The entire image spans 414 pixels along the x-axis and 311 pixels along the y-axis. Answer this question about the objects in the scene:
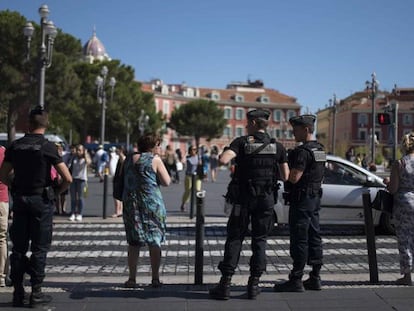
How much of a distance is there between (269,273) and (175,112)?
90.6 m

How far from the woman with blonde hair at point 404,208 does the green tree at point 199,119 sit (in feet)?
288

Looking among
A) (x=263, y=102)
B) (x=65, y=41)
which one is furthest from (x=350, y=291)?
(x=263, y=102)

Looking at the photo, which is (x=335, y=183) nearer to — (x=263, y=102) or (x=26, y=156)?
(x=26, y=156)

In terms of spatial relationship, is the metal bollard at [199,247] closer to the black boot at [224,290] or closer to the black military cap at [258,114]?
the black boot at [224,290]

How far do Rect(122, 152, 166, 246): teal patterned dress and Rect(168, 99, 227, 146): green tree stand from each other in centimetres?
8803

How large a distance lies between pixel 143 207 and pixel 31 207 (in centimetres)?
124

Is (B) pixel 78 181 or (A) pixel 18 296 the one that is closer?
(A) pixel 18 296

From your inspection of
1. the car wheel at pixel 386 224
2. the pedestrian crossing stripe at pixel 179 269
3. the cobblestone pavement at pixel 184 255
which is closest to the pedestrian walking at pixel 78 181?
the cobblestone pavement at pixel 184 255

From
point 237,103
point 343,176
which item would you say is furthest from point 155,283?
point 237,103

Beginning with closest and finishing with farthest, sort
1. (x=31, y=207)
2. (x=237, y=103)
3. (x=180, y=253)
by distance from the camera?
(x=31, y=207) < (x=180, y=253) < (x=237, y=103)

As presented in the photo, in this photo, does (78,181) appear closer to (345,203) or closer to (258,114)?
(345,203)

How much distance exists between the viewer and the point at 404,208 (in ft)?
21.9

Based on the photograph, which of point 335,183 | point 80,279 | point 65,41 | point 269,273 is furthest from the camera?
point 65,41

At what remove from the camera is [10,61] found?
42625mm
